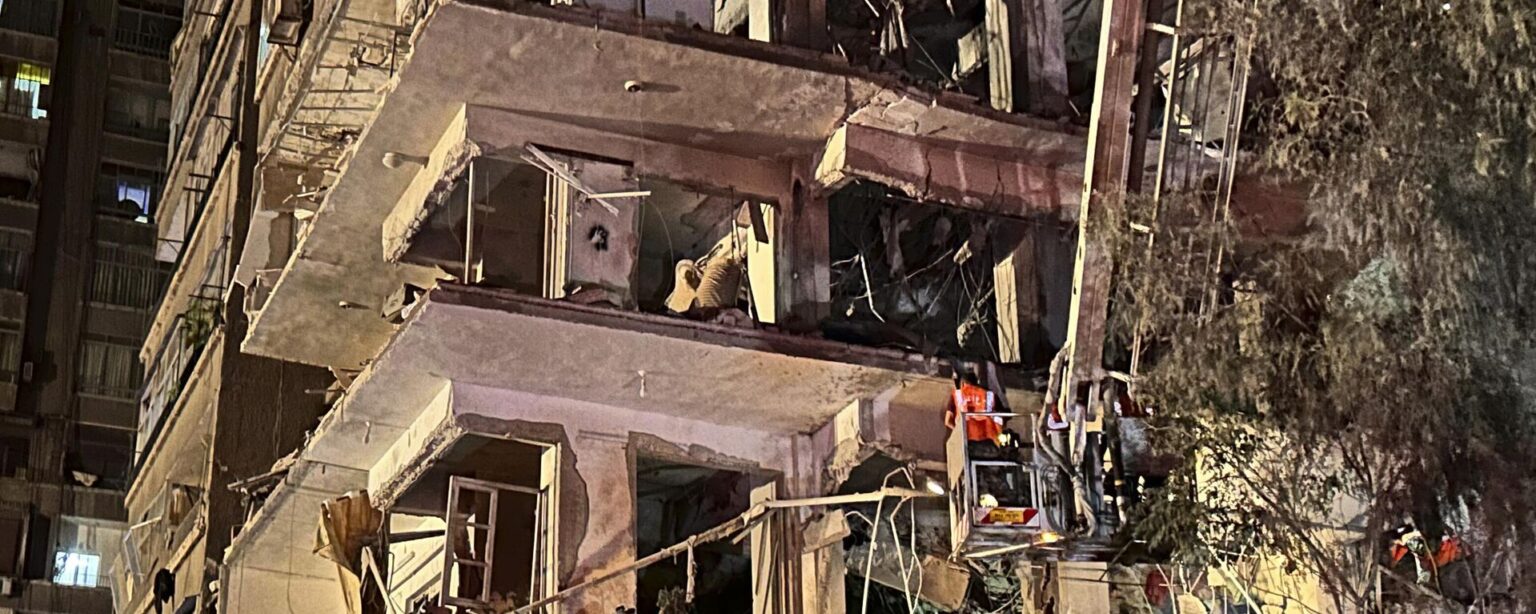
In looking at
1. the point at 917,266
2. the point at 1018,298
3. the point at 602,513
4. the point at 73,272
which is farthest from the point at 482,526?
the point at 73,272

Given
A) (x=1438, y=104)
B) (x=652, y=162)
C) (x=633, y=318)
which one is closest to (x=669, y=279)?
(x=652, y=162)

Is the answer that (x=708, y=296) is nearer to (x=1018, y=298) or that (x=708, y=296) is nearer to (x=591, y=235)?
(x=591, y=235)

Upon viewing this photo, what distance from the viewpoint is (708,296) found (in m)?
18.1

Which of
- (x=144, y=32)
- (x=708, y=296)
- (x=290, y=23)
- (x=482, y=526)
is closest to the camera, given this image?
(x=482, y=526)

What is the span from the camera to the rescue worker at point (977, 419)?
46.4ft

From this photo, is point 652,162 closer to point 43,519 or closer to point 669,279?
point 669,279

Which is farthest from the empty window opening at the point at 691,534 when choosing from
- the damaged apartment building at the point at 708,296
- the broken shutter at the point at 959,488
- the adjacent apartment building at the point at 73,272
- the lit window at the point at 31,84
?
the lit window at the point at 31,84

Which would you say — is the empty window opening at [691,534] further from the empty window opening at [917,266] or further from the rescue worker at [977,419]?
the rescue worker at [977,419]

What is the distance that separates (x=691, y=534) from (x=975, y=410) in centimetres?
735

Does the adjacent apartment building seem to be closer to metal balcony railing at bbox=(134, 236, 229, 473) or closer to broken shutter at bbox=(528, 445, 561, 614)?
metal balcony railing at bbox=(134, 236, 229, 473)

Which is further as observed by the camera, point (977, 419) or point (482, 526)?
point (482, 526)

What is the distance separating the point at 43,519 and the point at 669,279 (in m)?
22.9

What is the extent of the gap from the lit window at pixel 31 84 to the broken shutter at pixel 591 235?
3032 centimetres

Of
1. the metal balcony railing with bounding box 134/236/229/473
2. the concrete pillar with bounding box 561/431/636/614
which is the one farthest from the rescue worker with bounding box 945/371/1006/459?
the metal balcony railing with bounding box 134/236/229/473
